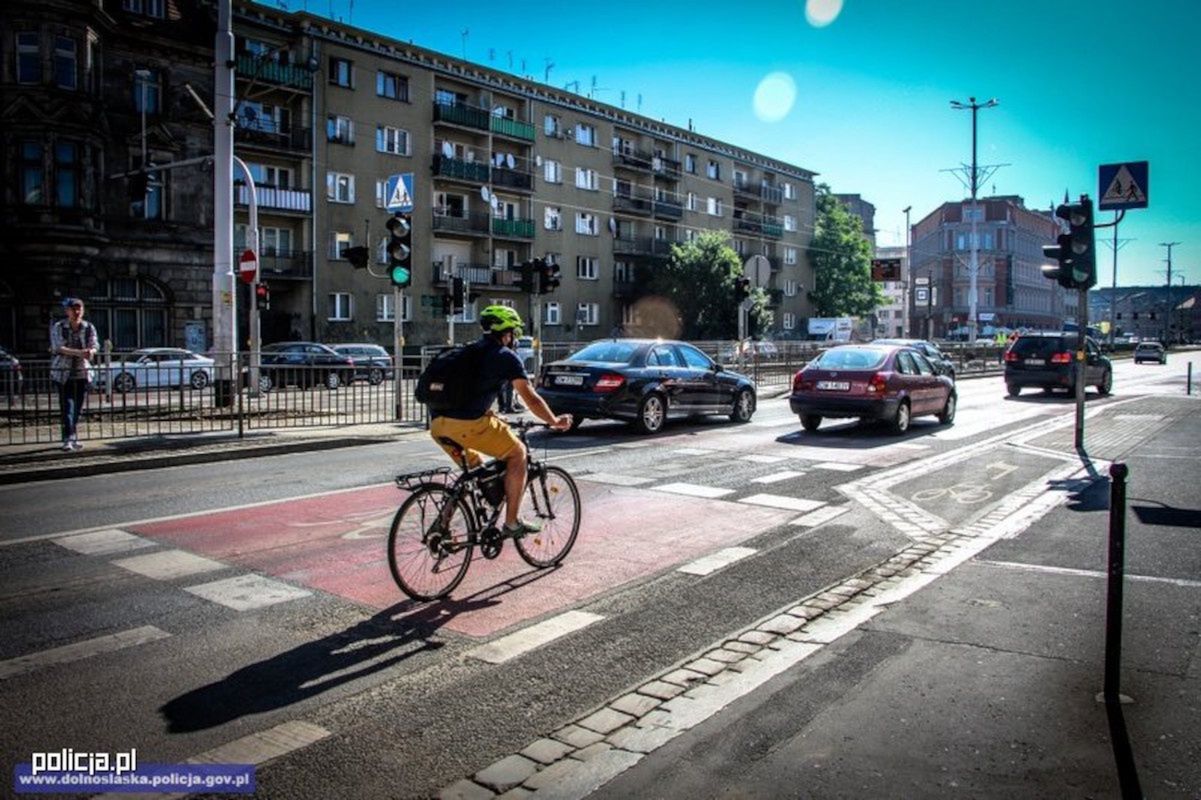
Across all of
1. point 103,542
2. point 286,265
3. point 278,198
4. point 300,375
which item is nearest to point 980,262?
point 286,265

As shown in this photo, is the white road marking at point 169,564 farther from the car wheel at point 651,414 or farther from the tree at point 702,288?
the tree at point 702,288

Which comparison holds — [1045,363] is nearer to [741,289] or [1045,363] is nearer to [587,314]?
[741,289]

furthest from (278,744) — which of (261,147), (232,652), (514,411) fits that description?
(261,147)

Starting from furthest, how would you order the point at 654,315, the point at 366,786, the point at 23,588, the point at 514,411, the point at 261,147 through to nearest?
the point at 654,315, the point at 261,147, the point at 514,411, the point at 23,588, the point at 366,786

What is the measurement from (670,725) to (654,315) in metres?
54.9

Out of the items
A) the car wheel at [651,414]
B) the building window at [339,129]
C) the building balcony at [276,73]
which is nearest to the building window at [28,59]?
the building balcony at [276,73]

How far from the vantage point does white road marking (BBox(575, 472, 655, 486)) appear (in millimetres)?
10312

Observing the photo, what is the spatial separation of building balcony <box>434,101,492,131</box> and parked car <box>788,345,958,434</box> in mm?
34691

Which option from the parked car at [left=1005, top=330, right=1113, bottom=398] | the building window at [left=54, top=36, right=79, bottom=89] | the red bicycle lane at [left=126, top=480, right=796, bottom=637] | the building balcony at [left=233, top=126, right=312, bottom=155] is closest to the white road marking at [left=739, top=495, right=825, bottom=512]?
the red bicycle lane at [left=126, top=480, right=796, bottom=637]

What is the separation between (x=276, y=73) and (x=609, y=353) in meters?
30.0

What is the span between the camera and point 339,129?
42062 mm

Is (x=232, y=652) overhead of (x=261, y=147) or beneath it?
beneath

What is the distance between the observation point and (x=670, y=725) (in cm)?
391

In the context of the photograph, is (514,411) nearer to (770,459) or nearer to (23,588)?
(770,459)
